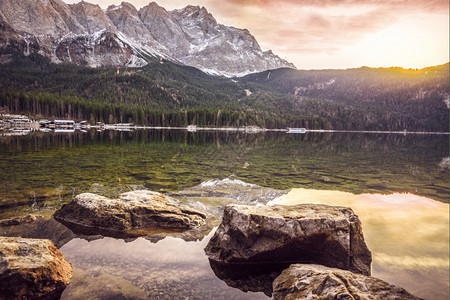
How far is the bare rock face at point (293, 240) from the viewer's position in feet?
39.2

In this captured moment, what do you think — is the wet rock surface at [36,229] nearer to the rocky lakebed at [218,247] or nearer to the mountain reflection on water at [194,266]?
the rocky lakebed at [218,247]

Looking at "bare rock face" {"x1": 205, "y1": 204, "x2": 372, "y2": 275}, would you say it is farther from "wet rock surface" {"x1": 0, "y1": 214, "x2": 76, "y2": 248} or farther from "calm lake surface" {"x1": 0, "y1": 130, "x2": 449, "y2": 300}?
"wet rock surface" {"x1": 0, "y1": 214, "x2": 76, "y2": 248}

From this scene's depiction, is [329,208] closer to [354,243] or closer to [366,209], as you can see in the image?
[354,243]

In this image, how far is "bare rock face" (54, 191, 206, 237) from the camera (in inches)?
602

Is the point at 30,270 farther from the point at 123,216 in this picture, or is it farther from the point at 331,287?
the point at 331,287

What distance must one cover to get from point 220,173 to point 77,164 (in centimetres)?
1715

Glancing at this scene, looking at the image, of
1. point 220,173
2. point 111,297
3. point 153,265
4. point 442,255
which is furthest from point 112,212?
point 220,173

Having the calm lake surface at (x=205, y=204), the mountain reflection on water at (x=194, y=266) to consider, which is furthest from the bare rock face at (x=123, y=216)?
the mountain reflection on water at (x=194, y=266)

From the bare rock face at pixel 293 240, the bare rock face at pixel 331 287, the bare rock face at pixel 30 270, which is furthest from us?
the bare rock face at pixel 293 240

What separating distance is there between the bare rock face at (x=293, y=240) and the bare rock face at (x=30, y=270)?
5.60m

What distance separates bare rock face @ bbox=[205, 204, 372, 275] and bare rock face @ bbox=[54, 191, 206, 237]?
4.08 m

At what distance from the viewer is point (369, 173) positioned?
3722cm

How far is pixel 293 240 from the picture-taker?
1195 centimetres

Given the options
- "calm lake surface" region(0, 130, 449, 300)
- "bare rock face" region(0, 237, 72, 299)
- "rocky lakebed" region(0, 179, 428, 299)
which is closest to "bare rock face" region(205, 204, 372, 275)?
"rocky lakebed" region(0, 179, 428, 299)
